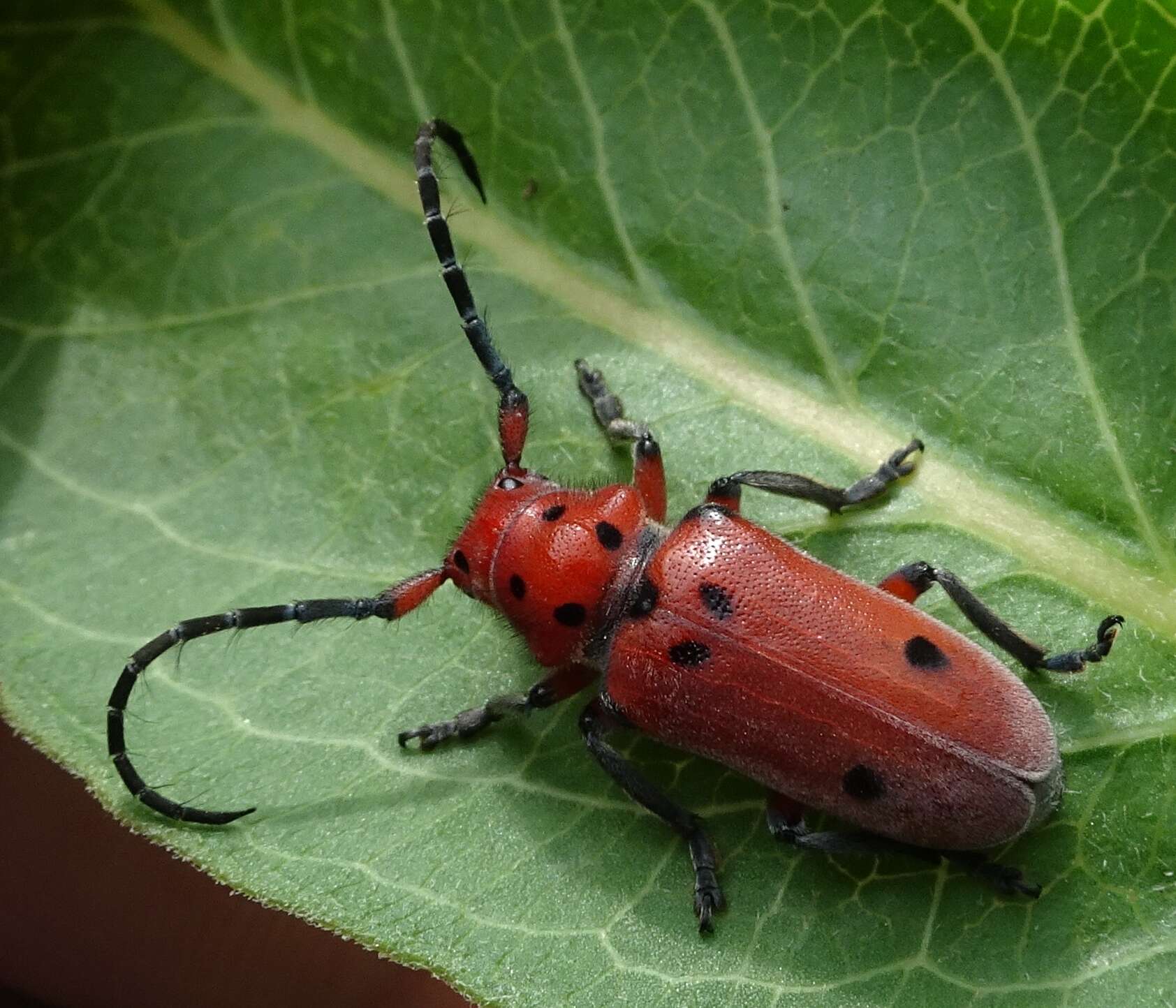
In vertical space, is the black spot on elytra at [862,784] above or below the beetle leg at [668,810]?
above

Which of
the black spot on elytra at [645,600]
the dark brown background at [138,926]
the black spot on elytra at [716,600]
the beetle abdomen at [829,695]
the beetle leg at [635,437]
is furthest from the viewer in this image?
the dark brown background at [138,926]

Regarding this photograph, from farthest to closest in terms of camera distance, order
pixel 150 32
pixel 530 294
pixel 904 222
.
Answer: pixel 150 32 → pixel 530 294 → pixel 904 222

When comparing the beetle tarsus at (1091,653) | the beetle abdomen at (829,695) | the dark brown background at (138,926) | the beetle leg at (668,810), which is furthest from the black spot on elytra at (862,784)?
the dark brown background at (138,926)

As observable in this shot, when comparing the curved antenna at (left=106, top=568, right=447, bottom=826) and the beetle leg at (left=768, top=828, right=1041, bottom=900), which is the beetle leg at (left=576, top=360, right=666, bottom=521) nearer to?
the curved antenna at (left=106, top=568, right=447, bottom=826)

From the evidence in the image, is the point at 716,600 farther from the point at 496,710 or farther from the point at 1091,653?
the point at 1091,653

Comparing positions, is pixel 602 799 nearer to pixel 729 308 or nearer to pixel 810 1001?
pixel 810 1001

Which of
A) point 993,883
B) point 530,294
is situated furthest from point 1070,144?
point 993,883

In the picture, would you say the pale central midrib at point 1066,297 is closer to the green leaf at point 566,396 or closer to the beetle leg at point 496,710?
the green leaf at point 566,396
